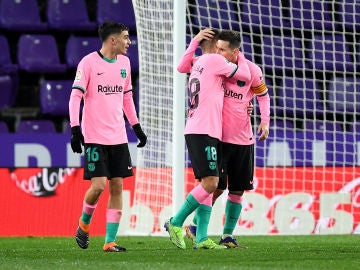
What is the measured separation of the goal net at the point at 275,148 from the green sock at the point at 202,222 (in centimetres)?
224

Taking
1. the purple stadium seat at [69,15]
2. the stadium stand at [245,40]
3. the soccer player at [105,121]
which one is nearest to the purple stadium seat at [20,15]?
the stadium stand at [245,40]

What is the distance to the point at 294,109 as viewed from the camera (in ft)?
41.1

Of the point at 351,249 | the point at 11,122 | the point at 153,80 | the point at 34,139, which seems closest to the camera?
the point at 351,249

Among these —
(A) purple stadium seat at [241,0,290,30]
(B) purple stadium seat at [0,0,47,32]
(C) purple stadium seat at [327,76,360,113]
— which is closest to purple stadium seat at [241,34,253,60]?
(A) purple stadium seat at [241,0,290,30]

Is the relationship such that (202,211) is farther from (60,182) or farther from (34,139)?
(34,139)

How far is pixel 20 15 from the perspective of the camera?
49.5 feet

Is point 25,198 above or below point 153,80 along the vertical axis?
below

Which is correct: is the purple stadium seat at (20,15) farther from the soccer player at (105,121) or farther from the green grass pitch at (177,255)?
the soccer player at (105,121)

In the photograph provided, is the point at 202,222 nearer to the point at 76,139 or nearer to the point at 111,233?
the point at 111,233

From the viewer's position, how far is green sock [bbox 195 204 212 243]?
806cm

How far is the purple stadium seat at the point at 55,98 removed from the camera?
1427cm

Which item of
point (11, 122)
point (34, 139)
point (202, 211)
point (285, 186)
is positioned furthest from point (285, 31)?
point (202, 211)

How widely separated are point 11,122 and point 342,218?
17.6 ft

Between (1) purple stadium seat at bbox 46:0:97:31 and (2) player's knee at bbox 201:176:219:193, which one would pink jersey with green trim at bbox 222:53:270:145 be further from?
(1) purple stadium seat at bbox 46:0:97:31
